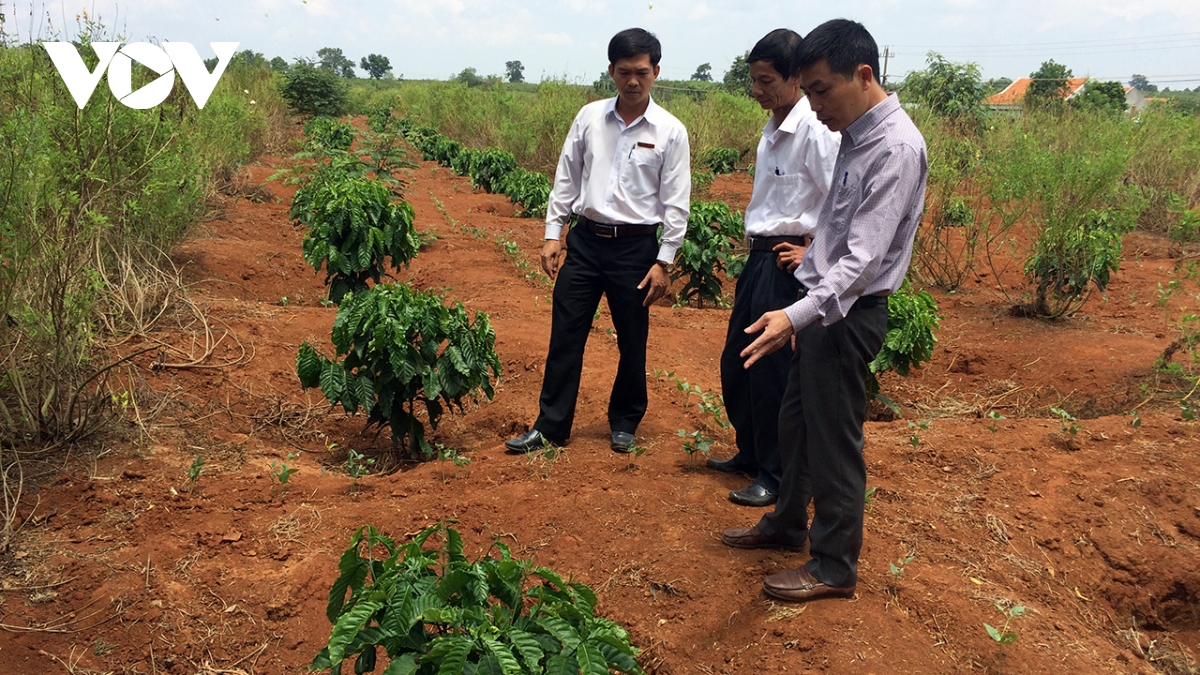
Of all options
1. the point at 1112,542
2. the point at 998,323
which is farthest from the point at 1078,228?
the point at 1112,542

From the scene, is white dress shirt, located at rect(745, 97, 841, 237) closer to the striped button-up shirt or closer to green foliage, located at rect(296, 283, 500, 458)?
the striped button-up shirt

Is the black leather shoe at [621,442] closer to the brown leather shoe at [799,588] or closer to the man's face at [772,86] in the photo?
the brown leather shoe at [799,588]

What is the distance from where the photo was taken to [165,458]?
3.54 m

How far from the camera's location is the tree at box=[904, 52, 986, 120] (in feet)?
31.9

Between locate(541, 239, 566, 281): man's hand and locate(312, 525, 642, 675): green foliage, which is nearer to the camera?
locate(312, 525, 642, 675): green foliage

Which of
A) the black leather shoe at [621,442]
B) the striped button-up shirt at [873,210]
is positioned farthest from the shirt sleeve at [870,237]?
the black leather shoe at [621,442]

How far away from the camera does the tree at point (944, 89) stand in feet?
31.9

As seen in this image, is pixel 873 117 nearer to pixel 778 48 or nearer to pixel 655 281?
pixel 778 48

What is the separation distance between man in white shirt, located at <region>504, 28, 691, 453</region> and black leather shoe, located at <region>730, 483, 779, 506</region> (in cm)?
72

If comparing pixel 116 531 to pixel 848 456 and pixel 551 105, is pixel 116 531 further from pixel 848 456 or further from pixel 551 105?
pixel 551 105

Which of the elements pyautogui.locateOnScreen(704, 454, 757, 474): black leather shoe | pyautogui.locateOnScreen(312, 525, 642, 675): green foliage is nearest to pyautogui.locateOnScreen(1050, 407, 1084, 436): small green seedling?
pyautogui.locateOnScreen(704, 454, 757, 474): black leather shoe

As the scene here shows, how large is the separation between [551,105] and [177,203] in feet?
41.9

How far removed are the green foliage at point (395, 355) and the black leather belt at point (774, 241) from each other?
1.41 metres

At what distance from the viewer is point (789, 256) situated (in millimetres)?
2863
